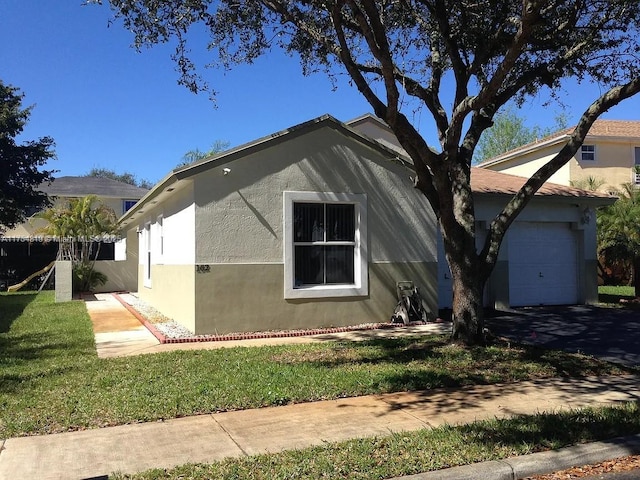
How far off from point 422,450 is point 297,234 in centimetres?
720

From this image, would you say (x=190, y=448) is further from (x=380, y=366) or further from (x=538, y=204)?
(x=538, y=204)

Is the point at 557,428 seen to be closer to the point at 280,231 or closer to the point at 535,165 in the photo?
the point at 280,231

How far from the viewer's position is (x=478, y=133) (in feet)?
33.0

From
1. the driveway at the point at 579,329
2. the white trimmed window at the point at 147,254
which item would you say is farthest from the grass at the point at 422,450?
the white trimmed window at the point at 147,254

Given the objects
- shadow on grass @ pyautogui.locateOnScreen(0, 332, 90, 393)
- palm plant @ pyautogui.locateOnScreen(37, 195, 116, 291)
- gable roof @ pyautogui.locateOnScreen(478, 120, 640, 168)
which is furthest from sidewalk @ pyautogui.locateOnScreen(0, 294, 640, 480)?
gable roof @ pyautogui.locateOnScreen(478, 120, 640, 168)

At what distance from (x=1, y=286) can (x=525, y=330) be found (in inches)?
866

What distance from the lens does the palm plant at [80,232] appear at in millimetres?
22688

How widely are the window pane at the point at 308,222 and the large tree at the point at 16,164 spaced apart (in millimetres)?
19344

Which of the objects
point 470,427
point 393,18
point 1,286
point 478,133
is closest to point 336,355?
point 470,427

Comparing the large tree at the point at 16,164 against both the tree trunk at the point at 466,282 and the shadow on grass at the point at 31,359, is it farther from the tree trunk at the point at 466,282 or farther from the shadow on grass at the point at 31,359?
the tree trunk at the point at 466,282

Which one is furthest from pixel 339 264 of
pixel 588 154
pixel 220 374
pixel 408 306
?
pixel 588 154

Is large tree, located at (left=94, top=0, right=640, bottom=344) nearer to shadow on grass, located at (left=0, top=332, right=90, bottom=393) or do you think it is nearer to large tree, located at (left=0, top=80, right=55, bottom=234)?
shadow on grass, located at (left=0, top=332, right=90, bottom=393)

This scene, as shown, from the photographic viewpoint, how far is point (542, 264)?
15516 mm

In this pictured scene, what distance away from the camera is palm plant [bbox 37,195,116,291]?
22688 mm
